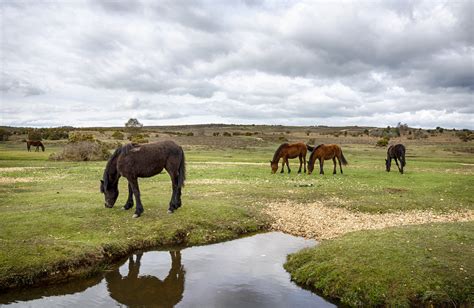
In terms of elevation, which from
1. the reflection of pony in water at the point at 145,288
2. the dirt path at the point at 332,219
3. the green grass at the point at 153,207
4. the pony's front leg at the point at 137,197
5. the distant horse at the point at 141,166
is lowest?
the reflection of pony in water at the point at 145,288

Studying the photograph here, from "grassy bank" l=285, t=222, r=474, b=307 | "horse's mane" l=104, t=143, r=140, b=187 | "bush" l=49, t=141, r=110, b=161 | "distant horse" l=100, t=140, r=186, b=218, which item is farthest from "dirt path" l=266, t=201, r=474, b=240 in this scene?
"bush" l=49, t=141, r=110, b=161

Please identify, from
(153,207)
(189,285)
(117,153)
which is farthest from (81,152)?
(189,285)

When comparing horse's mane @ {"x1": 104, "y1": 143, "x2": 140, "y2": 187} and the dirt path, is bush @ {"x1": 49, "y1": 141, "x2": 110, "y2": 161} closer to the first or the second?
horse's mane @ {"x1": 104, "y1": 143, "x2": 140, "y2": 187}

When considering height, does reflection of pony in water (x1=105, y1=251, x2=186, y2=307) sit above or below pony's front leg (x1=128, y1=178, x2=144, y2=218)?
below

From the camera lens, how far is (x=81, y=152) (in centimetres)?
4353

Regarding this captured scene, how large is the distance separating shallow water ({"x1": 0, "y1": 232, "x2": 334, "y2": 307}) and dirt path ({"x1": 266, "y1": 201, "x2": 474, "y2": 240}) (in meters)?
2.34

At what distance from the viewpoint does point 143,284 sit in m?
9.98

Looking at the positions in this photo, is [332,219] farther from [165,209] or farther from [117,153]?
[117,153]

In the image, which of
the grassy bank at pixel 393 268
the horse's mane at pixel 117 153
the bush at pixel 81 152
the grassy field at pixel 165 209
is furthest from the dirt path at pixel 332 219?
the bush at pixel 81 152

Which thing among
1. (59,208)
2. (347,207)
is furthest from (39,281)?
(347,207)

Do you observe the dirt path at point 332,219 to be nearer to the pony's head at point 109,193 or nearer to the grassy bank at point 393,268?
the grassy bank at point 393,268

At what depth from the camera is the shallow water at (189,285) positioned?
8906 mm

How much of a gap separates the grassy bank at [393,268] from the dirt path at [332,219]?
2267 mm

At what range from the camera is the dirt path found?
14.8 metres
